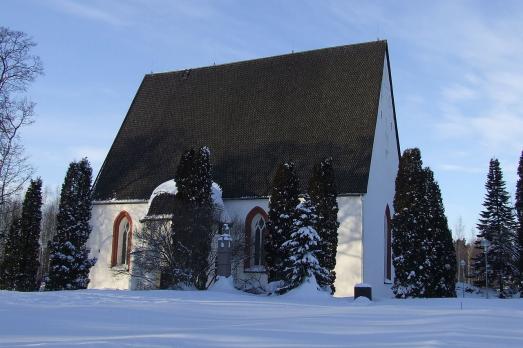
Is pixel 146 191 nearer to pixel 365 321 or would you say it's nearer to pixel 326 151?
pixel 326 151

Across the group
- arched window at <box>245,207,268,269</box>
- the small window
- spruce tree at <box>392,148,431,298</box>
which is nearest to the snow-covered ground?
Result: spruce tree at <box>392,148,431,298</box>

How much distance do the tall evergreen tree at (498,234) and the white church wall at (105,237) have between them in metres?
21.1

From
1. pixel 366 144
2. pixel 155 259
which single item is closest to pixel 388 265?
pixel 366 144

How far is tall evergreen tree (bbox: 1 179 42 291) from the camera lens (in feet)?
77.2

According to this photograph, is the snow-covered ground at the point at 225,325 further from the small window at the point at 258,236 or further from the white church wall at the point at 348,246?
the small window at the point at 258,236

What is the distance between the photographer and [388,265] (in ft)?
77.2

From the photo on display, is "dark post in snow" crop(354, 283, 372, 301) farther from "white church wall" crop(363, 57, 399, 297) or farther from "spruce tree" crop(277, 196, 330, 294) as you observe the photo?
"white church wall" crop(363, 57, 399, 297)

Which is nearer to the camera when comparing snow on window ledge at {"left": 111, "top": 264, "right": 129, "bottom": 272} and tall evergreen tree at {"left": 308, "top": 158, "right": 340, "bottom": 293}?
tall evergreen tree at {"left": 308, "top": 158, "right": 340, "bottom": 293}

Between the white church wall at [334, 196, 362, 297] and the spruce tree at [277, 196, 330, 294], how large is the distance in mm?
2988

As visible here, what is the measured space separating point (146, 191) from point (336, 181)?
321 inches

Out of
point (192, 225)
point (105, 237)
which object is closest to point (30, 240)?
point (105, 237)

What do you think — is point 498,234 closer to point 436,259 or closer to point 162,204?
point 436,259

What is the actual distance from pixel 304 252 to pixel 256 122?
28.5ft

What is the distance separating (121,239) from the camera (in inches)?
1000
